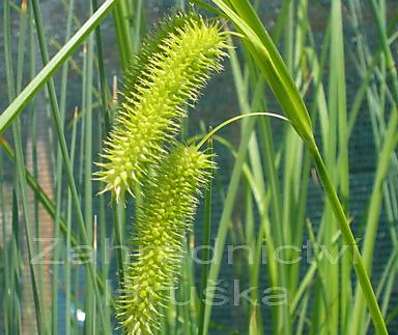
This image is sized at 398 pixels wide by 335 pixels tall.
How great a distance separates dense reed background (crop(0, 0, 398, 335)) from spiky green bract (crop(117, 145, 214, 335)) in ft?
0.17

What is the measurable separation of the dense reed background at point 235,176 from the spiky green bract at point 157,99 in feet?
0.05

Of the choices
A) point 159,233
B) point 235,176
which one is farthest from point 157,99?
point 235,176

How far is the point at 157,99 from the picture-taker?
0.35 m

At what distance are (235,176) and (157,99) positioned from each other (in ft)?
A: 1.09

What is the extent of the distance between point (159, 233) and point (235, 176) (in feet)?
0.99

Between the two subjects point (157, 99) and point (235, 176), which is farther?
point (235, 176)

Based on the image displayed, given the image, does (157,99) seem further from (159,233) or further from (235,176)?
(235,176)

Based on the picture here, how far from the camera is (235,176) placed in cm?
68

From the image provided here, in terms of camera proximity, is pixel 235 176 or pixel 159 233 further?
pixel 235 176

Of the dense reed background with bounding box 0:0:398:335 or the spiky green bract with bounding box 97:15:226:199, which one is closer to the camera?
the spiky green bract with bounding box 97:15:226:199

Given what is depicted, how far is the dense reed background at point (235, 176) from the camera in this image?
572mm

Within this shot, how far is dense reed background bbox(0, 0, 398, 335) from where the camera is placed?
0.57m

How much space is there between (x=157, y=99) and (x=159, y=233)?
6cm

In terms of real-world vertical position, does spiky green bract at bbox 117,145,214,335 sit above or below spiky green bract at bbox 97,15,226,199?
below
